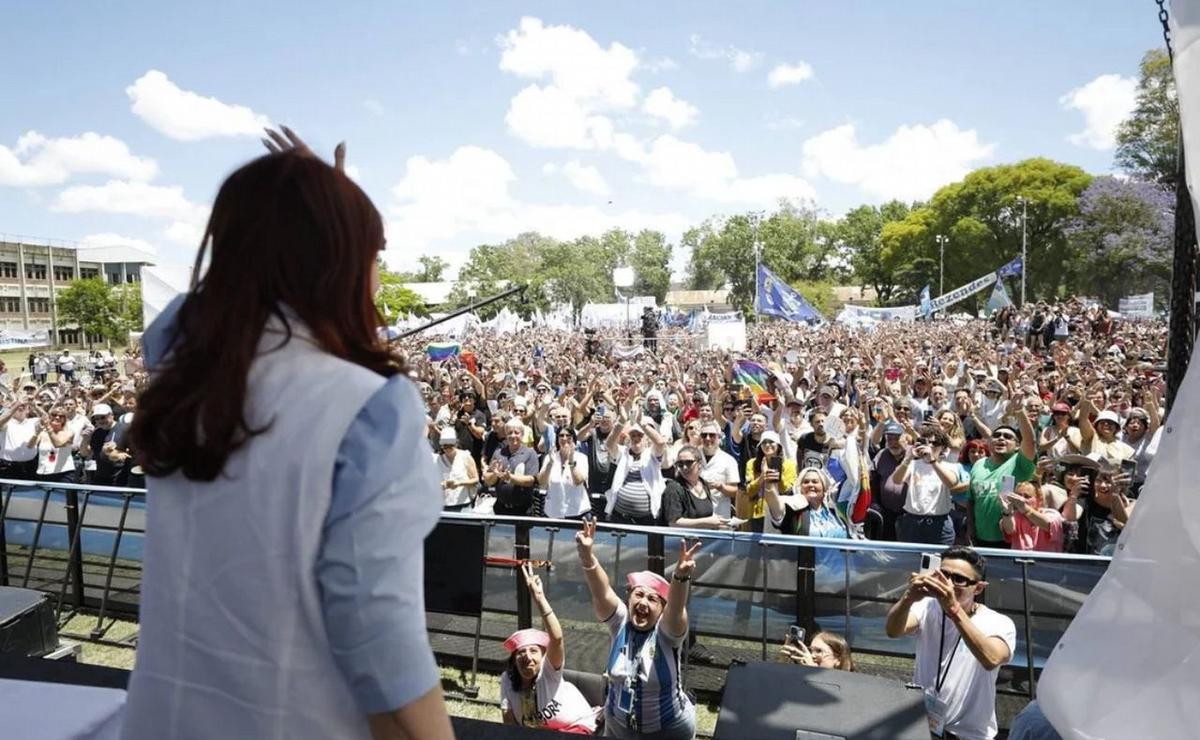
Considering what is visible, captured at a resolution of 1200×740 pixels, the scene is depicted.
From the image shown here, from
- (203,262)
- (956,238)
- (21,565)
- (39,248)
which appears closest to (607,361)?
(21,565)

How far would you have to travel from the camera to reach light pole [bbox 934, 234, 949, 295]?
64431 mm

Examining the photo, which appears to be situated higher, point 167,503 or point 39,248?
point 39,248

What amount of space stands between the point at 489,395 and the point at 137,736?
14.5 metres

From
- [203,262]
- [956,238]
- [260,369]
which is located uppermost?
[956,238]

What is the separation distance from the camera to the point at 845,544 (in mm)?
5504

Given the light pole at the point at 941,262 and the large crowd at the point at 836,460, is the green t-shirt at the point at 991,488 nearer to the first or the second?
the large crowd at the point at 836,460

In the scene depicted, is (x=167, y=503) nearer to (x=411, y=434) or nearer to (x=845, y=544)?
(x=411, y=434)

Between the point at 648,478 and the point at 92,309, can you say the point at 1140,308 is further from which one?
the point at 92,309

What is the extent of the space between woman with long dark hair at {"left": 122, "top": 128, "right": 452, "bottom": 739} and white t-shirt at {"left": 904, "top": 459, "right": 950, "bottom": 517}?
7.08 m

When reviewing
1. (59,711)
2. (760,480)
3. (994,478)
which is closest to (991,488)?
(994,478)

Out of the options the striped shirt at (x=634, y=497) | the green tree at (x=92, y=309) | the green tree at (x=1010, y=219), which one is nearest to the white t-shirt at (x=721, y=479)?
the striped shirt at (x=634, y=497)

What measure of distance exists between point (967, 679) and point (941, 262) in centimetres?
6565

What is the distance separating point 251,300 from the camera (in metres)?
1.04

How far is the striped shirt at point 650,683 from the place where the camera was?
400 centimetres
